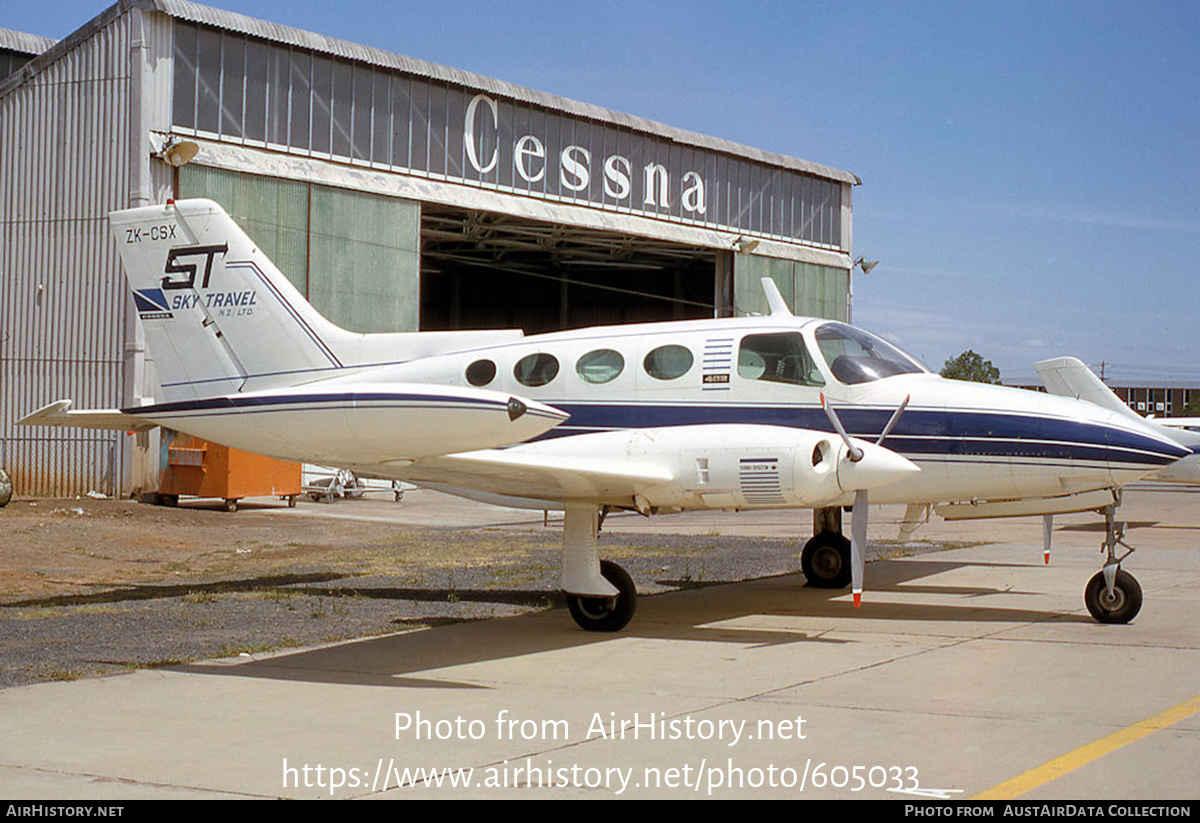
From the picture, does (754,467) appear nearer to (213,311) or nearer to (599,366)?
(599,366)

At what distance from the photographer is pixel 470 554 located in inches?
719

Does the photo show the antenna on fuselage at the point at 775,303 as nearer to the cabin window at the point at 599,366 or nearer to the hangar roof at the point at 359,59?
the cabin window at the point at 599,366

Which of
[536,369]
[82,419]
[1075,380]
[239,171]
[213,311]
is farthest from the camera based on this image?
[239,171]

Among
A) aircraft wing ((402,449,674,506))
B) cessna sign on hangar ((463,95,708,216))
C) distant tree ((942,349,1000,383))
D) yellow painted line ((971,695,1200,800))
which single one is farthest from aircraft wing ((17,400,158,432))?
distant tree ((942,349,1000,383))

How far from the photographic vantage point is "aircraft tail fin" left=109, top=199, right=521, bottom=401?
12469 mm

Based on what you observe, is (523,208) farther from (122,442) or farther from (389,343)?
(389,343)

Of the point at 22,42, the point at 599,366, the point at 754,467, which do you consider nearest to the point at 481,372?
the point at 599,366

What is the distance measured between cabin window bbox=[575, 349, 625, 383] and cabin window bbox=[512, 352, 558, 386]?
263 millimetres

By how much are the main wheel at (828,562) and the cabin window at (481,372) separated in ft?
15.1

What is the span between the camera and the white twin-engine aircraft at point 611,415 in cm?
915

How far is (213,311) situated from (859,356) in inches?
251

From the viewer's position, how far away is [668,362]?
461 inches

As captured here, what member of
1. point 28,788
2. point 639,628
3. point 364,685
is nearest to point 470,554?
point 639,628

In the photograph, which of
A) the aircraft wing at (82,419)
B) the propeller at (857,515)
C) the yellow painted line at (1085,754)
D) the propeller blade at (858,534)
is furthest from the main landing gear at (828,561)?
the aircraft wing at (82,419)
